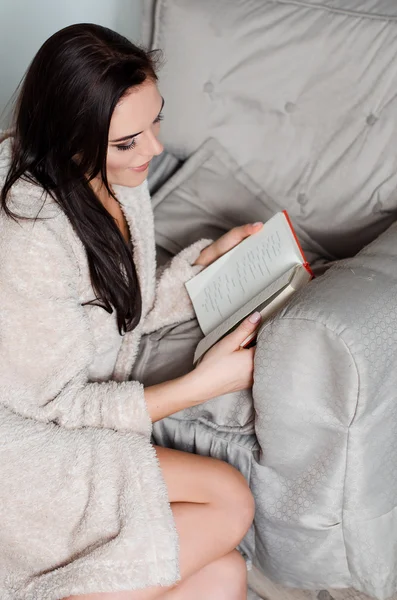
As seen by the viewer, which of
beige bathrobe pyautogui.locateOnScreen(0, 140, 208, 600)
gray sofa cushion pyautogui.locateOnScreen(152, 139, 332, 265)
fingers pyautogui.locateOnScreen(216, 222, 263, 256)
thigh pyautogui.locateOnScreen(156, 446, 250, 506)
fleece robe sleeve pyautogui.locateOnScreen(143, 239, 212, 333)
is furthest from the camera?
gray sofa cushion pyautogui.locateOnScreen(152, 139, 332, 265)

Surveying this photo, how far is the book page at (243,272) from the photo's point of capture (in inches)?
48.3

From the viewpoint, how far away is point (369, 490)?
Answer: 1.13 m

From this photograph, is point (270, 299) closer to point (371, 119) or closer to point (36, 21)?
point (371, 119)

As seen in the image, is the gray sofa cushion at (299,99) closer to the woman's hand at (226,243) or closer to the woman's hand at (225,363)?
the woman's hand at (226,243)

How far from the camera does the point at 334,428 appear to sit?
1.08 m

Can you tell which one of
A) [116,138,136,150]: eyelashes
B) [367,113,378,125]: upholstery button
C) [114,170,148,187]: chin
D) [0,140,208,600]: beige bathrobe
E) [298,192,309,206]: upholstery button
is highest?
[116,138,136,150]: eyelashes

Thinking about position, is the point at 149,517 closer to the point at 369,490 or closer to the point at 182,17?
the point at 369,490

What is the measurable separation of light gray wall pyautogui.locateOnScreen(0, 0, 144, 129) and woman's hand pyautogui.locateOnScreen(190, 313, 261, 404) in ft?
2.99

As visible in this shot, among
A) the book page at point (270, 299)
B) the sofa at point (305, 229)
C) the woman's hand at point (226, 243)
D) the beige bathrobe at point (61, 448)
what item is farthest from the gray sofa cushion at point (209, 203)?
the beige bathrobe at point (61, 448)

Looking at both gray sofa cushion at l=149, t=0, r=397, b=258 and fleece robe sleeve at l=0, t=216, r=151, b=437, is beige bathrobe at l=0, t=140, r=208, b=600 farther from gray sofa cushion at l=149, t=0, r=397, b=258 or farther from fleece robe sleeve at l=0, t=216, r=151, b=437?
gray sofa cushion at l=149, t=0, r=397, b=258

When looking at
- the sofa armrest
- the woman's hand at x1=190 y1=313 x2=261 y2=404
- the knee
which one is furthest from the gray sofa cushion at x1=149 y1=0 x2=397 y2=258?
the knee

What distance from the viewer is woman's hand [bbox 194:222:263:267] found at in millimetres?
1319

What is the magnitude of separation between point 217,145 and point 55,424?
2.41ft

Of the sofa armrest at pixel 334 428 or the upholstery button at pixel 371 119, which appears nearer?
the sofa armrest at pixel 334 428
